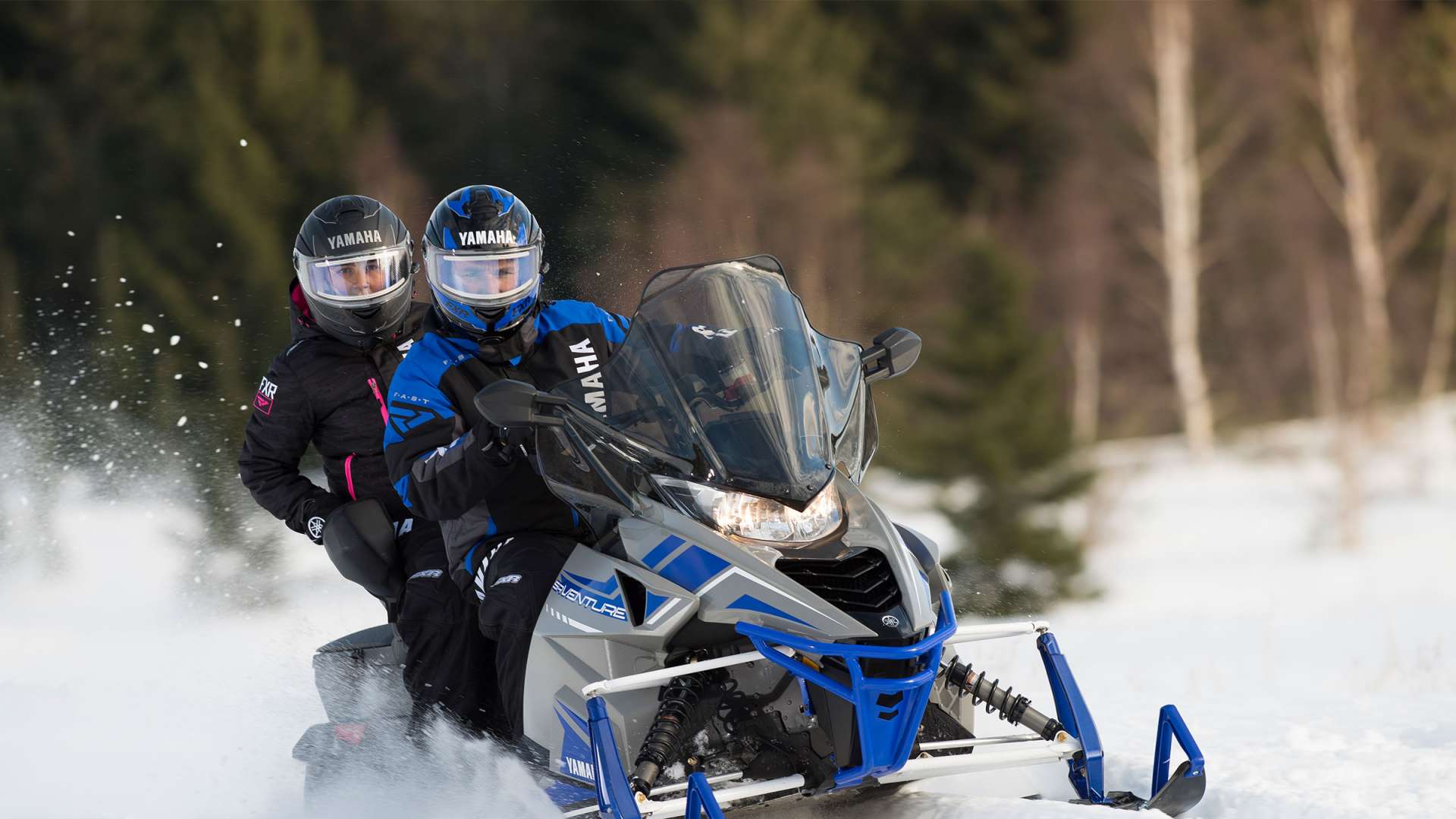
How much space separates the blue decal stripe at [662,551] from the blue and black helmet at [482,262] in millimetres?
1121

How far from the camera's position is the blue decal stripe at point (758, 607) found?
374 cm

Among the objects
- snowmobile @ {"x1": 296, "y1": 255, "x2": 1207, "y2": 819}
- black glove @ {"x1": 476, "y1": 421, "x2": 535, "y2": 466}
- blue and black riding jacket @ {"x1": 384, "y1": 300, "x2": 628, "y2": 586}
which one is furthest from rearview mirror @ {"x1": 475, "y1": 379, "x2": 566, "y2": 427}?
blue and black riding jacket @ {"x1": 384, "y1": 300, "x2": 628, "y2": 586}

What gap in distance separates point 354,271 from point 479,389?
1.11 m

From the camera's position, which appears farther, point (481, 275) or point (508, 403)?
point (481, 275)

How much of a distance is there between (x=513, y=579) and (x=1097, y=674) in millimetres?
4615

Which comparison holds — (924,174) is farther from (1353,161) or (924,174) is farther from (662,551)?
(662,551)

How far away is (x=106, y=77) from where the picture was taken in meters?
24.3

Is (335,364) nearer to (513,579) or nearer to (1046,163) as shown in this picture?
(513,579)

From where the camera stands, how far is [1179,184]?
25.8m

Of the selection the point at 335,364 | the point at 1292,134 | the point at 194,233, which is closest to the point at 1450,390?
the point at 1292,134

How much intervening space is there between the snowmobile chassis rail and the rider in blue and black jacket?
0.59m

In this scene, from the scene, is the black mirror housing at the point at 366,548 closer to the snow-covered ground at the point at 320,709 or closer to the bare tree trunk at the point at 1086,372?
the snow-covered ground at the point at 320,709

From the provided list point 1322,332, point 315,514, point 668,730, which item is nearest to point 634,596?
point 668,730

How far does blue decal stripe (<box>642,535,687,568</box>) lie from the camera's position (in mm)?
3945
